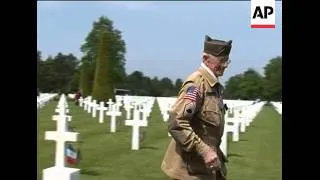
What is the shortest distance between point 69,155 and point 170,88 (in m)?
102

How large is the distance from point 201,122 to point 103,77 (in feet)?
115

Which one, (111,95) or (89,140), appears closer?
(89,140)

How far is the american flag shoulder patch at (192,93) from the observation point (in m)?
4.48

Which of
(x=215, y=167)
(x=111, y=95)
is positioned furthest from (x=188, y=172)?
(x=111, y=95)

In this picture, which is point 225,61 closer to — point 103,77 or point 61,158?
point 61,158

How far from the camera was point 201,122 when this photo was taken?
4594mm

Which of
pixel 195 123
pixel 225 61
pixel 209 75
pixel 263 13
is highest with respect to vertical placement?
pixel 263 13

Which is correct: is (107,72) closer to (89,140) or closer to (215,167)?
(89,140)

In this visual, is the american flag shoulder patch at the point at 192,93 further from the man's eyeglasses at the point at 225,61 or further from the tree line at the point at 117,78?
the tree line at the point at 117,78

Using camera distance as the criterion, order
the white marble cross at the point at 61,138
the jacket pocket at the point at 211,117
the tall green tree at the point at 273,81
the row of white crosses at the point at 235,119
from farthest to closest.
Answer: the tall green tree at the point at 273,81
the row of white crosses at the point at 235,119
the white marble cross at the point at 61,138
the jacket pocket at the point at 211,117

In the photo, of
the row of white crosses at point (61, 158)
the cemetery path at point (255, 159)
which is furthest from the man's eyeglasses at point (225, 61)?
the cemetery path at point (255, 159)

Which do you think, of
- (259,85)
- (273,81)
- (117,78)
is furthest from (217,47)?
(259,85)

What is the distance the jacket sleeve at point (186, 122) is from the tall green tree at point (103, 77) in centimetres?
3302
